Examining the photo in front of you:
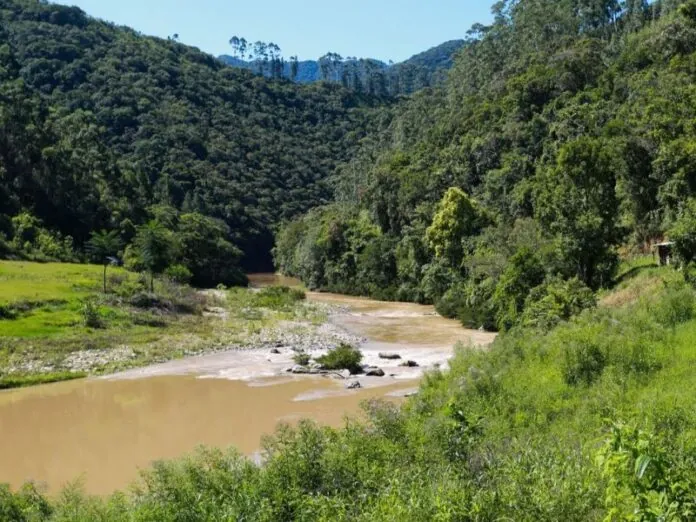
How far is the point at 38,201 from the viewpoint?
7988 cm

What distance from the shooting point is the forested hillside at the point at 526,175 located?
3269 cm

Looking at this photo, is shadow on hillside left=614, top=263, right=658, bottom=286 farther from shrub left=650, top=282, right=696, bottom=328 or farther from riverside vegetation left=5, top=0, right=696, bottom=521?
shrub left=650, top=282, right=696, bottom=328

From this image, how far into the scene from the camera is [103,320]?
4231 centimetres

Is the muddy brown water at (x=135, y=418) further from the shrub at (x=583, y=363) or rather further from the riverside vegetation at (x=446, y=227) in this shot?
the shrub at (x=583, y=363)

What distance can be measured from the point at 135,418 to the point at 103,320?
18.8 meters

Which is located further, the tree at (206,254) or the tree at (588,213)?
the tree at (206,254)

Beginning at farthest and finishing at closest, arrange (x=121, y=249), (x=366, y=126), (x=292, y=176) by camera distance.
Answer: (x=366, y=126) < (x=292, y=176) < (x=121, y=249)

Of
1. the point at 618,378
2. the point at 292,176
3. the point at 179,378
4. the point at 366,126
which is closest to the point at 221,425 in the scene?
the point at 179,378

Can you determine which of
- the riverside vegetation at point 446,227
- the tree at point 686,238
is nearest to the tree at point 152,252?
the riverside vegetation at point 446,227

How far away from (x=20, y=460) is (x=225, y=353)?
17.6 meters

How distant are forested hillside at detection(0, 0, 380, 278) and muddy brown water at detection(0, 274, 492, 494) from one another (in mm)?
44309

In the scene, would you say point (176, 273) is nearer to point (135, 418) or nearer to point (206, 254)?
point (206, 254)

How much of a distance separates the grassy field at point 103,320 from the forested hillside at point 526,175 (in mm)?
14937

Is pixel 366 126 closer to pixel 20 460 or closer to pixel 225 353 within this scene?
pixel 225 353
